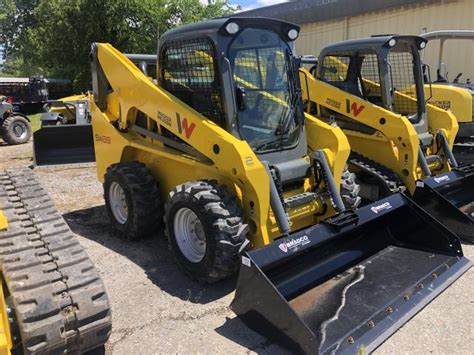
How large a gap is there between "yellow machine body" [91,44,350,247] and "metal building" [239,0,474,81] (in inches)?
348

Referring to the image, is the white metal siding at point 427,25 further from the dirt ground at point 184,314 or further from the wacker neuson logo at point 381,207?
the wacker neuson logo at point 381,207

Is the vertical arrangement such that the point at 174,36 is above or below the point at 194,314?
above

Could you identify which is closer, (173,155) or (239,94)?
(239,94)

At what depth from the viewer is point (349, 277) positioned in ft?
13.0

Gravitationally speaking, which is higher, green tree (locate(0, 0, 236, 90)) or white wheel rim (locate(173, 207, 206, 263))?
green tree (locate(0, 0, 236, 90))

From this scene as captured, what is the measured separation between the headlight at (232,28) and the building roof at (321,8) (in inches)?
463

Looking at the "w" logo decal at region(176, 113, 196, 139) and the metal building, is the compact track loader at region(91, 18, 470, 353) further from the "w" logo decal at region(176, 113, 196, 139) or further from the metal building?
the metal building

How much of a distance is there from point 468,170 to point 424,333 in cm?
324

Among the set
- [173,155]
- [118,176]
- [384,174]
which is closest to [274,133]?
[173,155]

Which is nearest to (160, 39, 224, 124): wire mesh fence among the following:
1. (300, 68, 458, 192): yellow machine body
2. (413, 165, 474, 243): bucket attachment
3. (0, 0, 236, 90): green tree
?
(300, 68, 458, 192): yellow machine body

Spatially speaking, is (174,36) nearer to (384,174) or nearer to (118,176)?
(118,176)

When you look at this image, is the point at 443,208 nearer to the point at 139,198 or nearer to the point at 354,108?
the point at 354,108

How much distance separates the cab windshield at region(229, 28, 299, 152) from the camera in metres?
4.37

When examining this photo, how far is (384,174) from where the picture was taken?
608 cm
